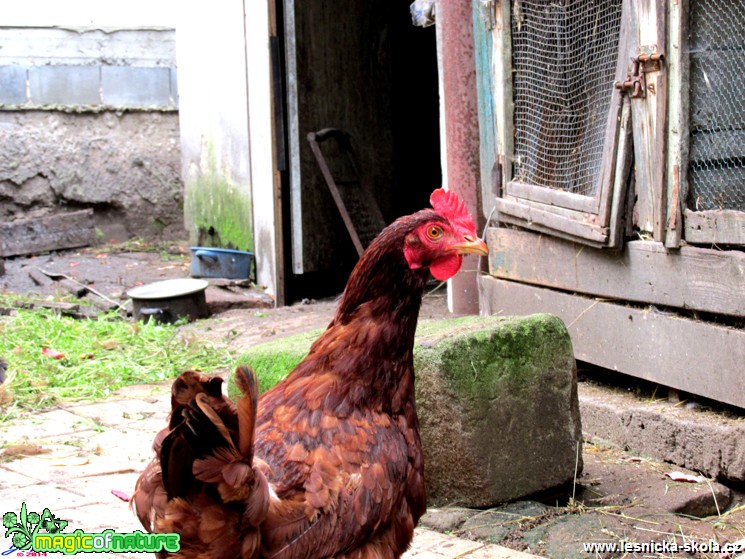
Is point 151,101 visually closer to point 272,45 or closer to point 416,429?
point 272,45

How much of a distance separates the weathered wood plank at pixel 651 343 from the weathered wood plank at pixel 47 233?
7534 mm

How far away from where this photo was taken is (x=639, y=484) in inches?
170

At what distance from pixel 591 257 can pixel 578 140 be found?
0.69 metres

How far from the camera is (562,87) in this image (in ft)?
17.3

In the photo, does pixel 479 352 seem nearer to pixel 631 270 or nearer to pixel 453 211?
pixel 453 211

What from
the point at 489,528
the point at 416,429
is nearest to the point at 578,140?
the point at 489,528

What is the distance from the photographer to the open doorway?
9.17m

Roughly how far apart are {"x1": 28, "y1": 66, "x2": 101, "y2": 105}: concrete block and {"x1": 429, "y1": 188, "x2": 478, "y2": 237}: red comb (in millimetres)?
10298

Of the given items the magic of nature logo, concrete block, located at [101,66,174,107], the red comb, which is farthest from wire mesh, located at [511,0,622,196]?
concrete block, located at [101,66,174,107]

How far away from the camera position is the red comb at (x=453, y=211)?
115 inches

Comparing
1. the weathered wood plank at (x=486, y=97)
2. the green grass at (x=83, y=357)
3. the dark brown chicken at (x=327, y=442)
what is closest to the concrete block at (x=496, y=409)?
the dark brown chicken at (x=327, y=442)

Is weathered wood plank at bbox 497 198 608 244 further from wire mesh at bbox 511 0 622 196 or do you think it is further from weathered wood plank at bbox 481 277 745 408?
Answer: weathered wood plank at bbox 481 277 745 408

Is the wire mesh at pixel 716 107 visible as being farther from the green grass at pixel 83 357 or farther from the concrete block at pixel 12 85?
the concrete block at pixel 12 85

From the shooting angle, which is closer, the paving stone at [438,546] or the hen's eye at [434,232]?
the hen's eye at [434,232]
